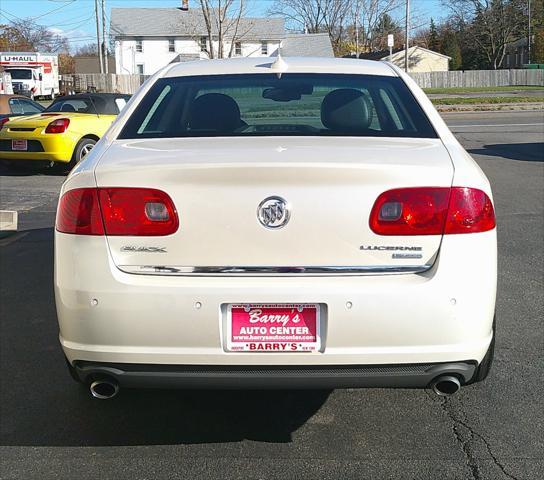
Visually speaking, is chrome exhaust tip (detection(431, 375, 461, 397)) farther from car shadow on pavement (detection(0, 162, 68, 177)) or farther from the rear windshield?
car shadow on pavement (detection(0, 162, 68, 177))

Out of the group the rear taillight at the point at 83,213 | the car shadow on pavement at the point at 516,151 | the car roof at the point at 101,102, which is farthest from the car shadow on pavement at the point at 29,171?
the rear taillight at the point at 83,213

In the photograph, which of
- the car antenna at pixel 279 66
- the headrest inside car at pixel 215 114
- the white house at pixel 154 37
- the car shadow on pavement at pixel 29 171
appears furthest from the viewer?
the white house at pixel 154 37

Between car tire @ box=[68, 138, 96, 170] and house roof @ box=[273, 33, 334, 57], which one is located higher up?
house roof @ box=[273, 33, 334, 57]

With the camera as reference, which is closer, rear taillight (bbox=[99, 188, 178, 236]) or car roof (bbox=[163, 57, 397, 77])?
rear taillight (bbox=[99, 188, 178, 236])

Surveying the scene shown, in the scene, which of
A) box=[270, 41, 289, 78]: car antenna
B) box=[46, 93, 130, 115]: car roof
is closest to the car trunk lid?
box=[270, 41, 289, 78]: car antenna

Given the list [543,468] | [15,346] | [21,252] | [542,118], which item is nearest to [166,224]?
[543,468]

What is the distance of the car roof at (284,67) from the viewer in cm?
404

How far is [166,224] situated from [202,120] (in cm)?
102

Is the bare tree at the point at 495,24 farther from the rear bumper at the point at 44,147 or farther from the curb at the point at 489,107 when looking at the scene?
the rear bumper at the point at 44,147

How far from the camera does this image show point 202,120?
12.0ft

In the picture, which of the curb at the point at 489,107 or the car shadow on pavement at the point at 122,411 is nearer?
the car shadow on pavement at the point at 122,411

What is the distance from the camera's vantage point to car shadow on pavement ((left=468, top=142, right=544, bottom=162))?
46.2ft

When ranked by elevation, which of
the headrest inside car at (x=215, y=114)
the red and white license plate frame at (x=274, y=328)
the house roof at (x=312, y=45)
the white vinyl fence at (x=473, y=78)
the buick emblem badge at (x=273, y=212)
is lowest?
the red and white license plate frame at (x=274, y=328)

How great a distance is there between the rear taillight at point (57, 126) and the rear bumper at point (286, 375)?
32.6 feet
